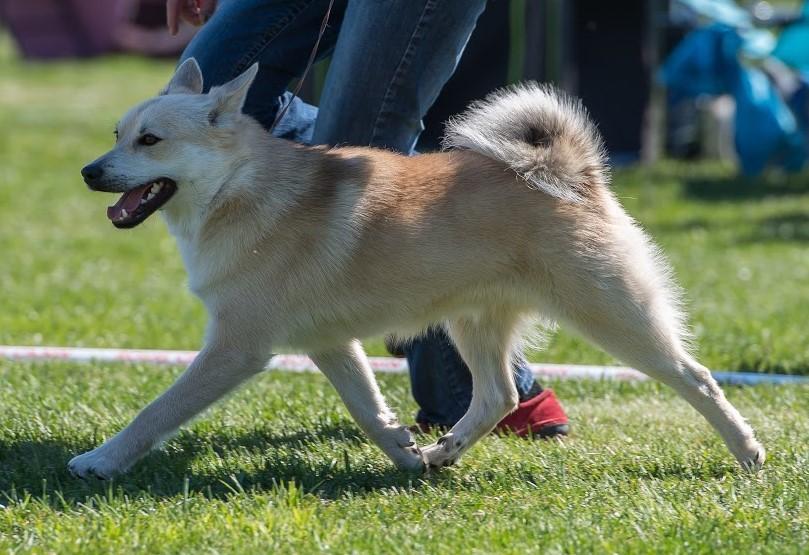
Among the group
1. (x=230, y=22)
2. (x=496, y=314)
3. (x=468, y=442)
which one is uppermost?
(x=230, y=22)

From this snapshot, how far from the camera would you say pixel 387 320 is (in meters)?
3.67

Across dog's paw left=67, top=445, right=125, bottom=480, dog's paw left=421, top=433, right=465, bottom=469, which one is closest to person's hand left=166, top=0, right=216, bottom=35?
dog's paw left=67, top=445, right=125, bottom=480

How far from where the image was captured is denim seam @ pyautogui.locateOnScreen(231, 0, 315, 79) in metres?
4.07

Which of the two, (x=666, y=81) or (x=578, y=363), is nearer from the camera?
(x=578, y=363)

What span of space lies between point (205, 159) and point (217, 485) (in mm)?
930

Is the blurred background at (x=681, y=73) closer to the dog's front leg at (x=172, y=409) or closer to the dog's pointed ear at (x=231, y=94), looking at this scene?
the dog's pointed ear at (x=231, y=94)

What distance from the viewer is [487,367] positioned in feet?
13.1

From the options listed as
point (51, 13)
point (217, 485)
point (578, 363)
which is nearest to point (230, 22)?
point (217, 485)

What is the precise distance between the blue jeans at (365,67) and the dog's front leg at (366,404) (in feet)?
1.60

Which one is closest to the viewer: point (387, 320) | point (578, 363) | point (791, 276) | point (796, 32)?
point (387, 320)

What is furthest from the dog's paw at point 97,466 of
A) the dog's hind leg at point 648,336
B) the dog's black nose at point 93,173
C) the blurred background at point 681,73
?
the blurred background at point 681,73

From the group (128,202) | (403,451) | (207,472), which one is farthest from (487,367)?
(128,202)

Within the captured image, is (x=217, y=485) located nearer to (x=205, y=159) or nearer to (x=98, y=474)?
(x=98, y=474)

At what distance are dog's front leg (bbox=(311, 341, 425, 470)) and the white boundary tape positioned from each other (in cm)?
121
